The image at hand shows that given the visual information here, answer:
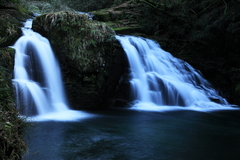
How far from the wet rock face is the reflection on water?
179cm

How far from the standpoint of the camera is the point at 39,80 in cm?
813

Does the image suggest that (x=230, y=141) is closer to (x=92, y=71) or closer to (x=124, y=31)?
(x=92, y=71)

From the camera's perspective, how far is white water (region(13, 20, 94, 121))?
7172 mm

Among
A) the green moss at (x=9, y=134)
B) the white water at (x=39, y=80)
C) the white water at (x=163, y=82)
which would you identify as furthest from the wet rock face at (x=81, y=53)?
the green moss at (x=9, y=134)

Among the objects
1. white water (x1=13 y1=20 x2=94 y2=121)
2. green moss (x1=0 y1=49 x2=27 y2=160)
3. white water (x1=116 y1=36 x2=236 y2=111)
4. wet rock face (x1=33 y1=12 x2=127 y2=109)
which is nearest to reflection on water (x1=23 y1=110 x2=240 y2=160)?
green moss (x1=0 y1=49 x2=27 y2=160)

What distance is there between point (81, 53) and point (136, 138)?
474cm

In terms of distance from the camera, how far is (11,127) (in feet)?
8.07

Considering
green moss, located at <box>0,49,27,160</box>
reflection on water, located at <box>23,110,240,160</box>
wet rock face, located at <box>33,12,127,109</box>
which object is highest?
wet rock face, located at <box>33,12,127,109</box>

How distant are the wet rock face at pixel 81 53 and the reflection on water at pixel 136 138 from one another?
5.87 feet

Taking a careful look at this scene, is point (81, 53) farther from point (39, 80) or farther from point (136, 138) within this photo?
point (136, 138)

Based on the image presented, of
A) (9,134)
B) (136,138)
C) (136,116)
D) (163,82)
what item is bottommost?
(136,138)

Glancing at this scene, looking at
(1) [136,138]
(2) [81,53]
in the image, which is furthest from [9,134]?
(2) [81,53]

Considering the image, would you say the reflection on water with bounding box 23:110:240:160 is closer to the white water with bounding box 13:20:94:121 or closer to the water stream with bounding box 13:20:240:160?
the water stream with bounding box 13:20:240:160

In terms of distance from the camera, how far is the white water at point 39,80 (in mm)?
7172
